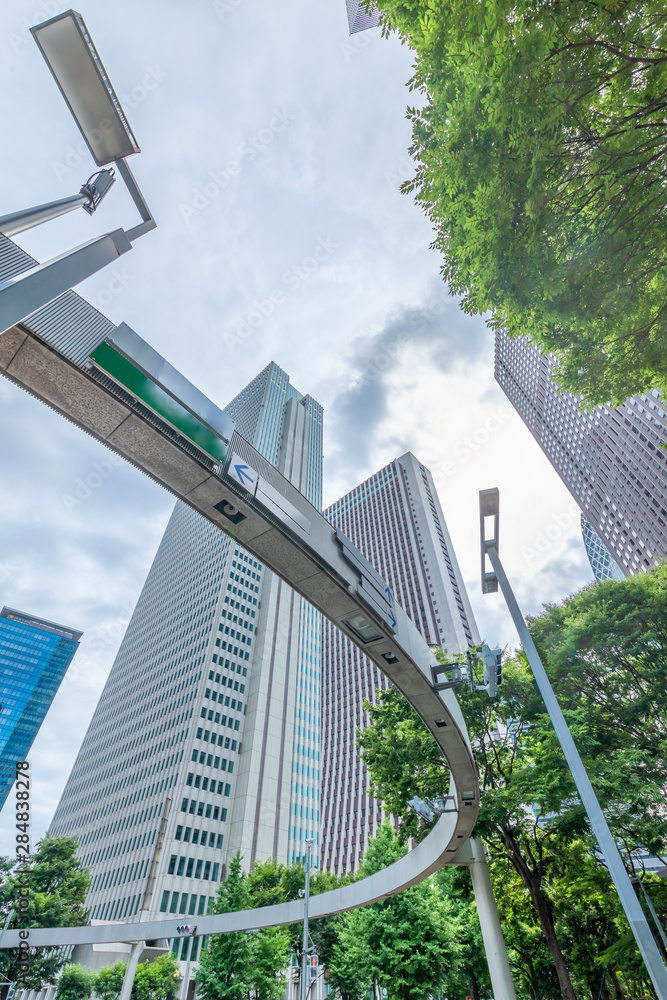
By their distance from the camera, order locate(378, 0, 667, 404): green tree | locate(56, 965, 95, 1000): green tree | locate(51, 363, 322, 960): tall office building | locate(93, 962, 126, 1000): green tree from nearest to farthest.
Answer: locate(378, 0, 667, 404): green tree
locate(56, 965, 95, 1000): green tree
locate(93, 962, 126, 1000): green tree
locate(51, 363, 322, 960): tall office building

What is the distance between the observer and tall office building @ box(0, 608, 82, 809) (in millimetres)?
92250

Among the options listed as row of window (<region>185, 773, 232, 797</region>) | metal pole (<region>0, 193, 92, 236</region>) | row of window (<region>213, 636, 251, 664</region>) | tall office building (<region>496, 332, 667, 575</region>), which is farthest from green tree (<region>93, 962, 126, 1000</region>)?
tall office building (<region>496, 332, 667, 575</region>)

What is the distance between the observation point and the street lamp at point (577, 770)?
5144 mm

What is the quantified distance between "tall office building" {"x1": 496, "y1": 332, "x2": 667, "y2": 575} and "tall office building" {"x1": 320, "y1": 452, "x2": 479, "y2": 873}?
28.3 metres

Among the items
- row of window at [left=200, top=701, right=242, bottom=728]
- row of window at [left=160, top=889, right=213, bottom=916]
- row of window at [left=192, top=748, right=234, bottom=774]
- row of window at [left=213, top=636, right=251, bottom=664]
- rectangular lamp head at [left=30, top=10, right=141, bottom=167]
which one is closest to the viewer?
rectangular lamp head at [left=30, top=10, right=141, bottom=167]

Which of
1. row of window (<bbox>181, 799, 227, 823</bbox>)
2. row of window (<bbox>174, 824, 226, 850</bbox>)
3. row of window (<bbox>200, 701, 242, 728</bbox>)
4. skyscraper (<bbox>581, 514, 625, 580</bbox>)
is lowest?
row of window (<bbox>174, 824, 226, 850</bbox>)

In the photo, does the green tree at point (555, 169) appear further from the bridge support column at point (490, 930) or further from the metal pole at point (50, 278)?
the bridge support column at point (490, 930)

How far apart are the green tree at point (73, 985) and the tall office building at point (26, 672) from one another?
61.1 m

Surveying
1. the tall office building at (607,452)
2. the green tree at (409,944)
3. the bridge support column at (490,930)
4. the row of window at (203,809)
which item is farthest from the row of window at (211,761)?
the tall office building at (607,452)

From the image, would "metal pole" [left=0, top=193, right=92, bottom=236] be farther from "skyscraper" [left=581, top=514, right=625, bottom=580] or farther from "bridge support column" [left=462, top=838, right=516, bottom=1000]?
"skyscraper" [left=581, top=514, right=625, bottom=580]

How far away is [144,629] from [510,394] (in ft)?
288

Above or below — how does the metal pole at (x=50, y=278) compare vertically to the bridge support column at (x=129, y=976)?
above

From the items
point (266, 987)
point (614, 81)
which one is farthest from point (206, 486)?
point (266, 987)

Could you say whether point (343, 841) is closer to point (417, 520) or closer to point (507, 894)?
point (417, 520)
